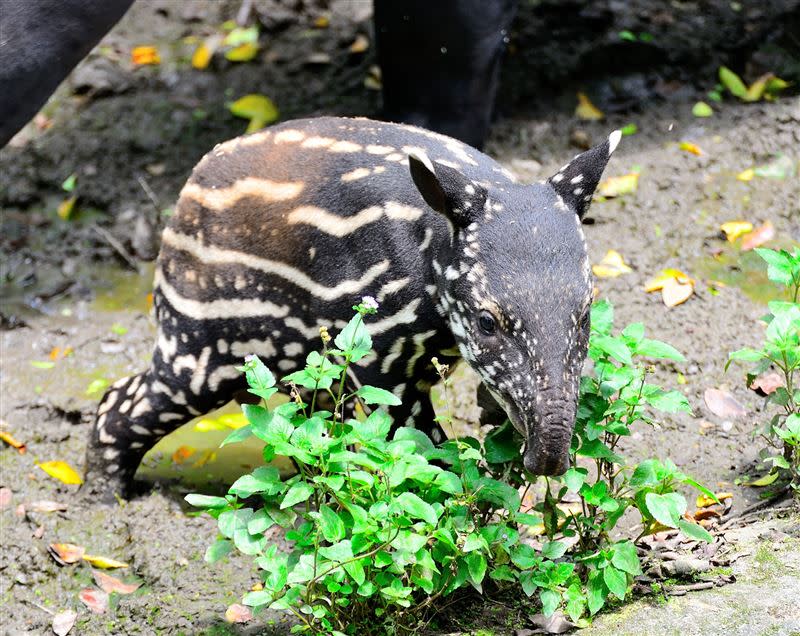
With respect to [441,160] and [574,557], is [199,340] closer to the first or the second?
[441,160]

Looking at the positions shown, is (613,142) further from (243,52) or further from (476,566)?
(243,52)

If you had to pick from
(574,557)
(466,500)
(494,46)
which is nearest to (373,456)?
(466,500)

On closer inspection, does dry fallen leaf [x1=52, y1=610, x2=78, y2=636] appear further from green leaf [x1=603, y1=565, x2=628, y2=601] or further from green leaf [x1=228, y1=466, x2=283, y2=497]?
green leaf [x1=603, y1=565, x2=628, y2=601]

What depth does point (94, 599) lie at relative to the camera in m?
4.70

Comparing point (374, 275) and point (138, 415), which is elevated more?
point (374, 275)

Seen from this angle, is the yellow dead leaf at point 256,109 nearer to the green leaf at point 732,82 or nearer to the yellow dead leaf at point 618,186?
the yellow dead leaf at point 618,186

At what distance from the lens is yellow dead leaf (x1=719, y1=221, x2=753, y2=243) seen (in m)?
6.50

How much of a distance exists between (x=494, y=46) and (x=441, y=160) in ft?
8.49

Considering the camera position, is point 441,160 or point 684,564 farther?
point 441,160

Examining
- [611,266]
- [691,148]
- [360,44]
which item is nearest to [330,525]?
[611,266]

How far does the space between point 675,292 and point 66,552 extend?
127 inches

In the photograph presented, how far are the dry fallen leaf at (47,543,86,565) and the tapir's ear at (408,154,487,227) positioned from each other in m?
2.22

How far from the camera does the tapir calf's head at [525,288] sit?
364 cm

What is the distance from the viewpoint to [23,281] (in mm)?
6973
